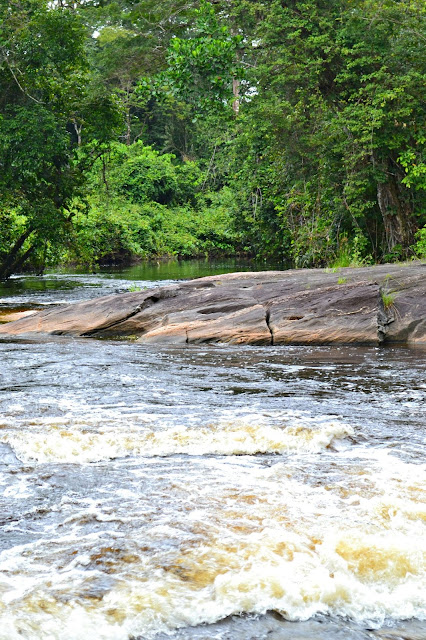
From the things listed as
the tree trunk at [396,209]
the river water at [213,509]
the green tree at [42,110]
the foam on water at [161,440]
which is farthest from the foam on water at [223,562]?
the green tree at [42,110]

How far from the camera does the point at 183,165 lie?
1761 inches

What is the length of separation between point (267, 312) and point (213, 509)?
6.33 metres

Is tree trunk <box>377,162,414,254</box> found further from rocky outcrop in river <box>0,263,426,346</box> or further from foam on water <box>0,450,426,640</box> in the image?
foam on water <box>0,450,426,640</box>

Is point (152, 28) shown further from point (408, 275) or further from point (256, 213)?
point (408, 275)

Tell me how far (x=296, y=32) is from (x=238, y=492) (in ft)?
43.1

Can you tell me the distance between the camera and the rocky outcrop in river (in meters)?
9.56

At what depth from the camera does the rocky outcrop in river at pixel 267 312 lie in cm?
956

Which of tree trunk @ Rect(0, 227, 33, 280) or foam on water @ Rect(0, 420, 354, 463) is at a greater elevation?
tree trunk @ Rect(0, 227, 33, 280)

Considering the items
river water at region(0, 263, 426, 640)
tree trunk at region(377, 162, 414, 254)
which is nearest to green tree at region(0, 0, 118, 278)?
tree trunk at region(377, 162, 414, 254)

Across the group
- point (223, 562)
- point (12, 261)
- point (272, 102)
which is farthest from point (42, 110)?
point (223, 562)

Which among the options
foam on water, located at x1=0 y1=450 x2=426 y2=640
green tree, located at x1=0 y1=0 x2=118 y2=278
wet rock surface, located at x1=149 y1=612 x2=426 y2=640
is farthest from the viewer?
green tree, located at x1=0 y1=0 x2=118 y2=278

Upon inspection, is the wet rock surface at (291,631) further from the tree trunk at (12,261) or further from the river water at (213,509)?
the tree trunk at (12,261)

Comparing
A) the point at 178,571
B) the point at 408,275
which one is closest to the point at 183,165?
the point at 408,275

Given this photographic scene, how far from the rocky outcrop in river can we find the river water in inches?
93.0
